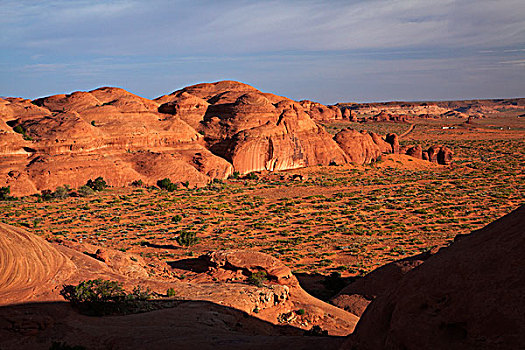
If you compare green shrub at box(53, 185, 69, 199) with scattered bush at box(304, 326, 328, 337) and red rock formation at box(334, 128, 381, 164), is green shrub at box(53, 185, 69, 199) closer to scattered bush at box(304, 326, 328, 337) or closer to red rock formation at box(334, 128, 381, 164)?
scattered bush at box(304, 326, 328, 337)

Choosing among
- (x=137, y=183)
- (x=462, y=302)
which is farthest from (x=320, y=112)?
(x=462, y=302)

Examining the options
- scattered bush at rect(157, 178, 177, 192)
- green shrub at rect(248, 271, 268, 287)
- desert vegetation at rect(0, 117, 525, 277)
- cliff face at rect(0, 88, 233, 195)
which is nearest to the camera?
green shrub at rect(248, 271, 268, 287)

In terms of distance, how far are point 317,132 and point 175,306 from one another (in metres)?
49.5

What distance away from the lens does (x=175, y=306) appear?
1501 centimetres

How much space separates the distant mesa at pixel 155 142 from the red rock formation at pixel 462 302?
41.1 metres

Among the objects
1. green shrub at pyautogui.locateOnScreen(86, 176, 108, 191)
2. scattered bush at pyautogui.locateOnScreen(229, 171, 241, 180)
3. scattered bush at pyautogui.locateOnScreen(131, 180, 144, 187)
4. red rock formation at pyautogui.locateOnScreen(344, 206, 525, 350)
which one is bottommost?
scattered bush at pyautogui.locateOnScreen(229, 171, 241, 180)

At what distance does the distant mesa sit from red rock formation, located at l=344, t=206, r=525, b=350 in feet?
135

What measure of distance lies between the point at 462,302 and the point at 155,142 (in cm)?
4891

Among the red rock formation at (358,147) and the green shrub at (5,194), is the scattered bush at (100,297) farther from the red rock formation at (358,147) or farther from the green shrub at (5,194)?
the red rock formation at (358,147)

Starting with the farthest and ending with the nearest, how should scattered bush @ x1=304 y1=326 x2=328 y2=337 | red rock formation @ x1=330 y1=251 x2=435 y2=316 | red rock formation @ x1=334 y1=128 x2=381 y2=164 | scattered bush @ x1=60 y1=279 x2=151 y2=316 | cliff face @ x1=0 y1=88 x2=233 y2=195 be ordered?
red rock formation @ x1=334 y1=128 x2=381 y2=164 → cliff face @ x1=0 y1=88 x2=233 y2=195 → red rock formation @ x1=330 y1=251 x2=435 y2=316 → scattered bush @ x1=304 y1=326 x2=328 y2=337 → scattered bush @ x1=60 y1=279 x2=151 y2=316

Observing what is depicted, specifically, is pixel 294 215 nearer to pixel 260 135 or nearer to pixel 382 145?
pixel 260 135

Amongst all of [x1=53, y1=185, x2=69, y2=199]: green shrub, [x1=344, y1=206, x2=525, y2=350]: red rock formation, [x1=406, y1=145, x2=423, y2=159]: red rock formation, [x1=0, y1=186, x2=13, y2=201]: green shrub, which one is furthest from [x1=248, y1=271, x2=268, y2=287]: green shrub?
[x1=406, y1=145, x2=423, y2=159]: red rock formation

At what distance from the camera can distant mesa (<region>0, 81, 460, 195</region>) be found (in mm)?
42594

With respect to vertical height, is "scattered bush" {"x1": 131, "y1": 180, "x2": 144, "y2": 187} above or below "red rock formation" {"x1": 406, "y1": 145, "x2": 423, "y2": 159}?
above
